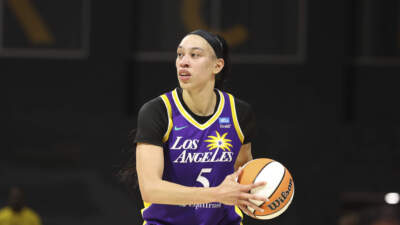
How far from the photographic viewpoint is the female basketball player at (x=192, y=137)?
3.64 meters

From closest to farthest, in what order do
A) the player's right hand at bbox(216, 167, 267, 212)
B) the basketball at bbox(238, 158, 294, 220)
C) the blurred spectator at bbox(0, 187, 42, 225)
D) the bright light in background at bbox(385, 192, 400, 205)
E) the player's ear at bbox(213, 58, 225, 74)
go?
the player's right hand at bbox(216, 167, 267, 212) < the basketball at bbox(238, 158, 294, 220) < the player's ear at bbox(213, 58, 225, 74) < the blurred spectator at bbox(0, 187, 42, 225) < the bright light in background at bbox(385, 192, 400, 205)

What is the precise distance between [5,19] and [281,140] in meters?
5.13

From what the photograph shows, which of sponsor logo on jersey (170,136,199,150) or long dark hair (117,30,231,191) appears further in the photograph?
long dark hair (117,30,231,191)

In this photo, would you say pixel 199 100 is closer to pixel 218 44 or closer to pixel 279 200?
pixel 218 44

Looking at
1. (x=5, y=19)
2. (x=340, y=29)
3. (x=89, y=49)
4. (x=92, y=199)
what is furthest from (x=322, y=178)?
(x=5, y=19)

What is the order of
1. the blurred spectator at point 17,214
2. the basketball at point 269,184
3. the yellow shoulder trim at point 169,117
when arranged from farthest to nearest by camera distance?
the blurred spectator at point 17,214
the yellow shoulder trim at point 169,117
the basketball at point 269,184

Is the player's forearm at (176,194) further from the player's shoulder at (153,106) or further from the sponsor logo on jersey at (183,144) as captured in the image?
the player's shoulder at (153,106)

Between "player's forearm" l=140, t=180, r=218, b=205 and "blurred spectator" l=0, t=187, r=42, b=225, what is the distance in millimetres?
6191

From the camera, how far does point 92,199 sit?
9945 millimetres

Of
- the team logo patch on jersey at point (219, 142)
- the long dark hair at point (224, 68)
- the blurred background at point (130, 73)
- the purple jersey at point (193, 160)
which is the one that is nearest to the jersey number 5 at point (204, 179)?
the purple jersey at point (193, 160)

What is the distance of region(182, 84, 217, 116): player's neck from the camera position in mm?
3857

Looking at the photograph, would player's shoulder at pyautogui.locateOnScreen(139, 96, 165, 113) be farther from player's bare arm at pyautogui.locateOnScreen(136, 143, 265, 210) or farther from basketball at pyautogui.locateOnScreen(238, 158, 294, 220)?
basketball at pyautogui.locateOnScreen(238, 158, 294, 220)

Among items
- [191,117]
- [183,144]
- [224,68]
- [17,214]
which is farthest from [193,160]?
[17,214]

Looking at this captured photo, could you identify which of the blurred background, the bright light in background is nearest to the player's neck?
the blurred background
